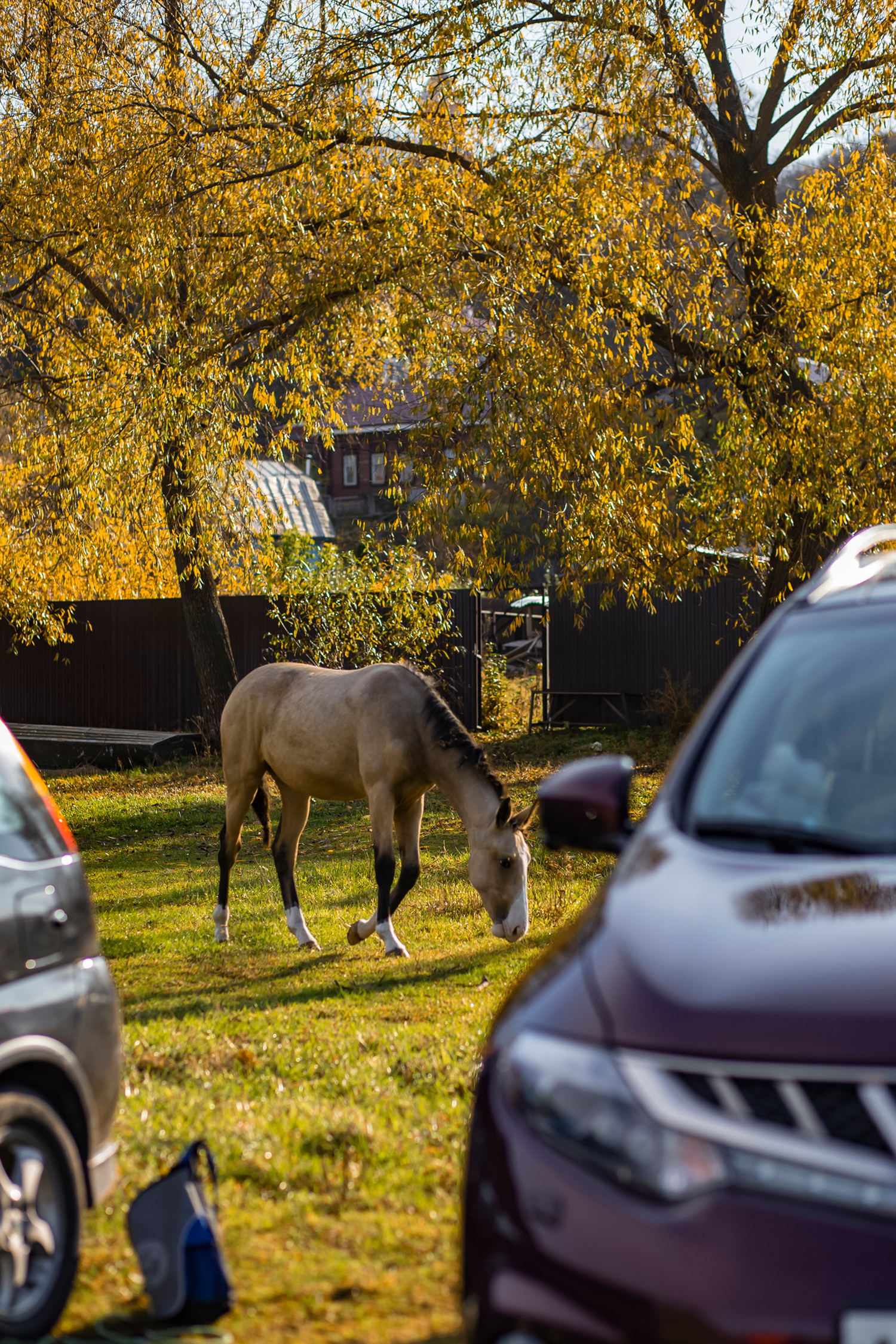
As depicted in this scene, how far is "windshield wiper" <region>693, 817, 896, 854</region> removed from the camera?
3055 millimetres

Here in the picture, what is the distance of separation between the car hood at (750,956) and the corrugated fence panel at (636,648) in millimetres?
20701

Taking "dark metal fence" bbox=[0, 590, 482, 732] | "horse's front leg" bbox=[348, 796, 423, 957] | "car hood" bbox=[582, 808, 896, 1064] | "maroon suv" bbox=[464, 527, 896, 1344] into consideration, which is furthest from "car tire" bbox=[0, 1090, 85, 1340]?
"dark metal fence" bbox=[0, 590, 482, 732]

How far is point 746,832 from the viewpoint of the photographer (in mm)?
3102

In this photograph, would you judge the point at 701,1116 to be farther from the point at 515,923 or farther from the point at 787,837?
the point at 515,923

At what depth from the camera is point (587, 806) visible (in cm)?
347

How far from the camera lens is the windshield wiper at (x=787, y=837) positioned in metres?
3.05

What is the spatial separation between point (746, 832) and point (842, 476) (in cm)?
1081

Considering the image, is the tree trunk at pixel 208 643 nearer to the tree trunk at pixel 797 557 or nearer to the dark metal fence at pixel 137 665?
the dark metal fence at pixel 137 665

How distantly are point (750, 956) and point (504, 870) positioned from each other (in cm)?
633

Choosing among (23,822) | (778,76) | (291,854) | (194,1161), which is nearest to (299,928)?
(291,854)

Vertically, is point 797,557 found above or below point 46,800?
above

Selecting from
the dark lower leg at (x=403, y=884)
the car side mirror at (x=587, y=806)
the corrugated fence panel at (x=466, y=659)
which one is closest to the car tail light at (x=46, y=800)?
the car side mirror at (x=587, y=806)

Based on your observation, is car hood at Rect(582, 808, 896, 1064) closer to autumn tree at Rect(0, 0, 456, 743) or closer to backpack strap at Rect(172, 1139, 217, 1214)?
backpack strap at Rect(172, 1139, 217, 1214)

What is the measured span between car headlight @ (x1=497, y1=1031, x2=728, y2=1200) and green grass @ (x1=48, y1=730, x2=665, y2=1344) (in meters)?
1.54
